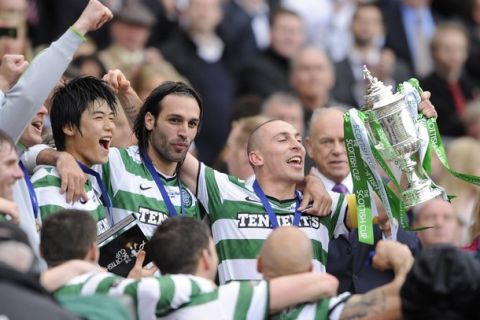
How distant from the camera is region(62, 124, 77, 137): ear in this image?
29.0ft

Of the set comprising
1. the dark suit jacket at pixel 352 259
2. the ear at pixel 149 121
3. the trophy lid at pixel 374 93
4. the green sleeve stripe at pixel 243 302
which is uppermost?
the trophy lid at pixel 374 93

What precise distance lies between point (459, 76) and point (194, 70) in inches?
126

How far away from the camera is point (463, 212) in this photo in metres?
11.9

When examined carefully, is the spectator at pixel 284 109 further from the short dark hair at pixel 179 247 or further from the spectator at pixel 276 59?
the short dark hair at pixel 179 247

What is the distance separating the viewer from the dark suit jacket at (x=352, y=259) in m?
9.10

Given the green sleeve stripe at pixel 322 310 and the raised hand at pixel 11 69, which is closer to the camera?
the green sleeve stripe at pixel 322 310

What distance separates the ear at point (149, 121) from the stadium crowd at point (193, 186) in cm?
1

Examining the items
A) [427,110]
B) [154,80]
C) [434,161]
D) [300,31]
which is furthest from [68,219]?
[300,31]

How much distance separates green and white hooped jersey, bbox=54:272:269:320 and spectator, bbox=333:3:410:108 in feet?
24.1

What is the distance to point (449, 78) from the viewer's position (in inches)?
587

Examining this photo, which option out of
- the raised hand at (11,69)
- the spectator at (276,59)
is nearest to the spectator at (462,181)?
the spectator at (276,59)

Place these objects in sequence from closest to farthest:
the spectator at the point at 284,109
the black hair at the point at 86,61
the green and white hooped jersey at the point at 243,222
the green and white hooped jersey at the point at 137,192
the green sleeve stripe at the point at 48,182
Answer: the green sleeve stripe at the point at 48,182 → the green and white hooped jersey at the point at 137,192 → the green and white hooped jersey at the point at 243,222 → the black hair at the point at 86,61 → the spectator at the point at 284,109

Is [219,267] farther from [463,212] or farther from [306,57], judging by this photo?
[306,57]

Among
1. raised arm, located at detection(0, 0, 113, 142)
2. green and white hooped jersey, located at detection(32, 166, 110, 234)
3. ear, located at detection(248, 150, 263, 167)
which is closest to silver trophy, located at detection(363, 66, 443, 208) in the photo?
ear, located at detection(248, 150, 263, 167)
